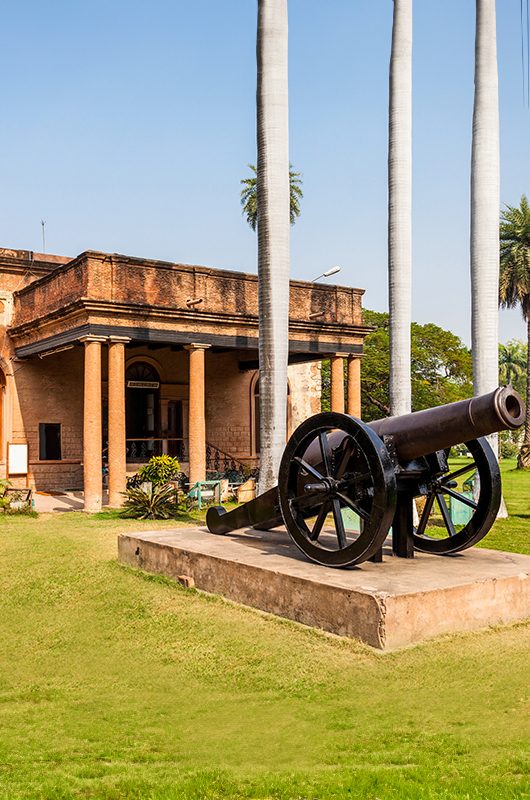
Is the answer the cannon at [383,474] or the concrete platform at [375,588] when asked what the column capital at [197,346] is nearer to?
the concrete platform at [375,588]

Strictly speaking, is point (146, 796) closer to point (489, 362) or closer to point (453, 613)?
point (453, 613)

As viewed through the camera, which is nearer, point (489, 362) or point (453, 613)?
point (453, 613)

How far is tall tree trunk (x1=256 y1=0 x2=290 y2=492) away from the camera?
13.4m

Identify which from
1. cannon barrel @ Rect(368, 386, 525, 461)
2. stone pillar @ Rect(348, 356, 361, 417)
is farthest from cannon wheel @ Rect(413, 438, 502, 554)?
stone pillar @ Rect(348, 356, 361, 417)

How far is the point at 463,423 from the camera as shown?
6.75 m

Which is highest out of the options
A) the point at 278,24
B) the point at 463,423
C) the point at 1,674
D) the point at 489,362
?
the point at 278,24

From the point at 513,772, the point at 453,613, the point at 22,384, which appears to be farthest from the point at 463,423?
the point at 22,384

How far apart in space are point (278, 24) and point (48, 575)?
948 centimetres

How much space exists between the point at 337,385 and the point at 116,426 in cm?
612

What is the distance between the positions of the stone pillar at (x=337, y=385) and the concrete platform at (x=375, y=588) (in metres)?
12.4

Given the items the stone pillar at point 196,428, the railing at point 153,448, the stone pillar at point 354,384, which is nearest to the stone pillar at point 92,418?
the stone pillar at point 196,428

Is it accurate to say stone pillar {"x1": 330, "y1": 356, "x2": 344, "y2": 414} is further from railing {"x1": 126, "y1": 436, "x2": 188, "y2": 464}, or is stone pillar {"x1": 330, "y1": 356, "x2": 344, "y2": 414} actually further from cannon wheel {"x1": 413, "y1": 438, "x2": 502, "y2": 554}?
cannon wheel {"x1": 413, "y1": 438, "x2": 502, "y2": 554}

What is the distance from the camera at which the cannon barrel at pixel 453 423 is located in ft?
21.4

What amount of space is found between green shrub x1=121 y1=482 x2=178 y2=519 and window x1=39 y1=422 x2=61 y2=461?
→ 23.7 feet
